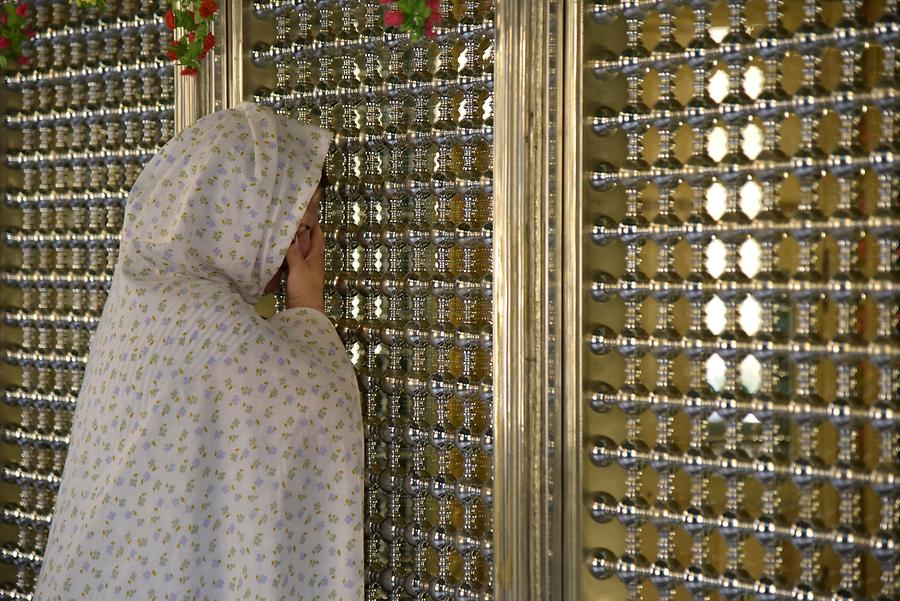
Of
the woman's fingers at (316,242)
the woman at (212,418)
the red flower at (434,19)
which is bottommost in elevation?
the woman at (212,418)

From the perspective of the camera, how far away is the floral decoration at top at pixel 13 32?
8.63 ft

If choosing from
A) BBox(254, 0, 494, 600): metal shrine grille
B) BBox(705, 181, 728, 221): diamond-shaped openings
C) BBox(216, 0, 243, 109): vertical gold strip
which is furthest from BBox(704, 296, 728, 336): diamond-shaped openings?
BBox(216, 0, 243, 109): vertical gold strip

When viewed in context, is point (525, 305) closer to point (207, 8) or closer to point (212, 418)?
point (212, 418)

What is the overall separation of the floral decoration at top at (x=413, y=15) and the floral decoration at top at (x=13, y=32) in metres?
1.08

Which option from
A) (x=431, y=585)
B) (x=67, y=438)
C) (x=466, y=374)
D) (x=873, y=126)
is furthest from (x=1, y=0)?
(x=873, y=126)

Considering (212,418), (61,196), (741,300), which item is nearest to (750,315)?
(741,300)

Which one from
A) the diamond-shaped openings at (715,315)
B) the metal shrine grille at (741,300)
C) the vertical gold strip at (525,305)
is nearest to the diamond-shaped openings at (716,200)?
the metal shrine grille at (741,300)

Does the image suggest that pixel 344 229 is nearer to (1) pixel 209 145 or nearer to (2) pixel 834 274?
(1) pixel 209 145

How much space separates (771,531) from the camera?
1.71 meters

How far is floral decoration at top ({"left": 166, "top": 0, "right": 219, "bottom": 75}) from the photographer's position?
233cm

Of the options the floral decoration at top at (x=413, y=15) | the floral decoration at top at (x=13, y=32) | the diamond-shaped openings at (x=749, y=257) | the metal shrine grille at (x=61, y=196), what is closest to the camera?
the diamond-shaped openings at (x=749, y=257)

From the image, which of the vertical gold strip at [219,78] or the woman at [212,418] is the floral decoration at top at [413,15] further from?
the vertical gold strip at [219,78]

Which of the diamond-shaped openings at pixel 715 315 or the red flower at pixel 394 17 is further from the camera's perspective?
the red flower at pixel 394 17

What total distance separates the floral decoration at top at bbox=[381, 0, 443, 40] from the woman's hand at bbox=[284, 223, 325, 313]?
1.32ft
